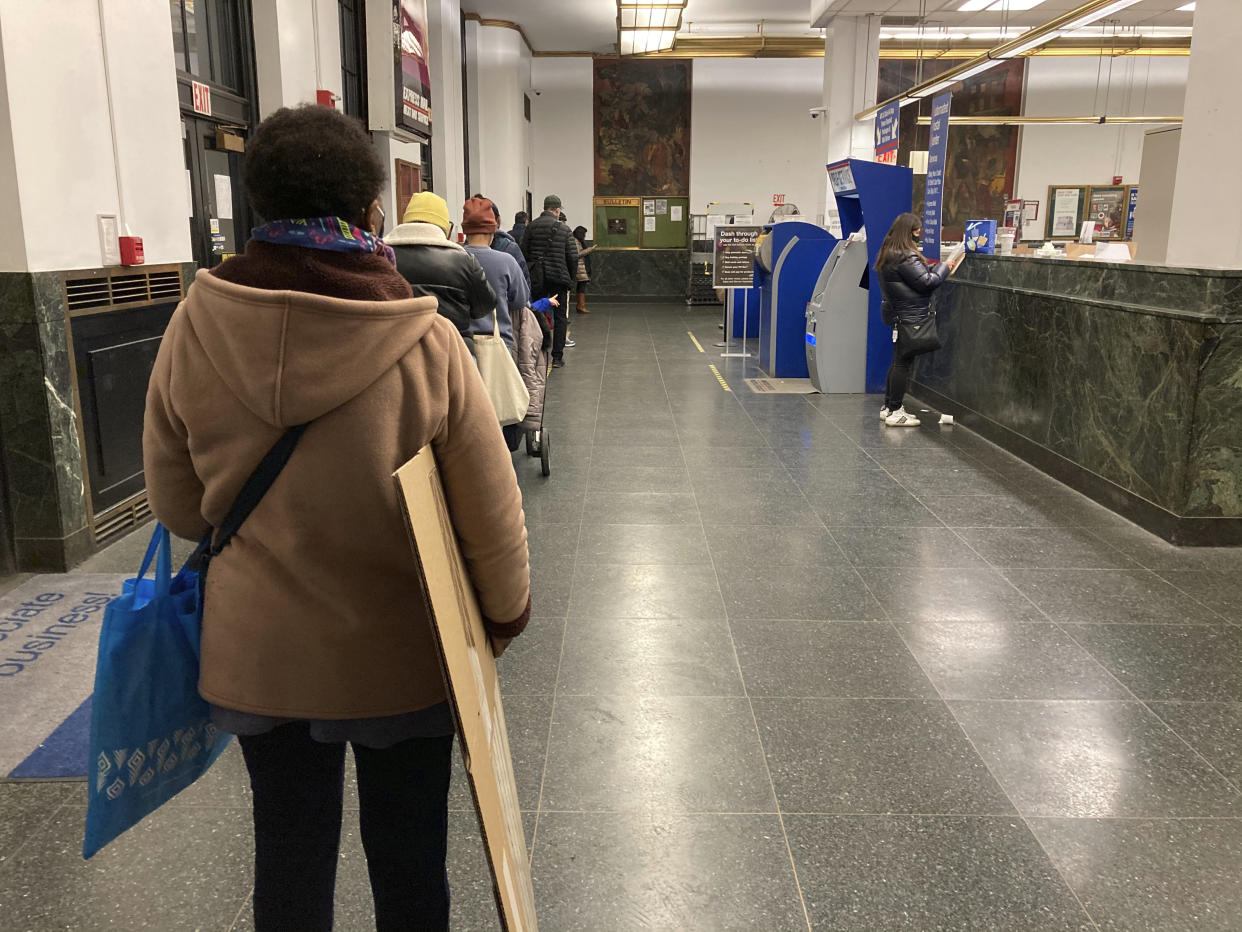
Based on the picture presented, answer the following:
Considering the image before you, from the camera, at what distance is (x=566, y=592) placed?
3625 millimetres

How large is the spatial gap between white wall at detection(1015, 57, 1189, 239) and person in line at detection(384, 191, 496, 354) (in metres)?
15.1

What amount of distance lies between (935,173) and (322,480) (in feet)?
21.6

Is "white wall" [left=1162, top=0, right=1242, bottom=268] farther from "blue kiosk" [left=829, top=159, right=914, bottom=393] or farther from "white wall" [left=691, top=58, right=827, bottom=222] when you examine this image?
"white wall" [left=691, top=58, right=827, bottom=222]

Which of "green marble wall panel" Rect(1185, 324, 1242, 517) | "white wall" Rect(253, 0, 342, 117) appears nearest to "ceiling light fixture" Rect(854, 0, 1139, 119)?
"green marble wall panel" Rect(1185, 324, 1242, 517)

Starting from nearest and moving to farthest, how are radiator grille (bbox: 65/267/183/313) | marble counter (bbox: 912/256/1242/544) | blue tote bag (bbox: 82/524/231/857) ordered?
blue tote bag (bbox: 82/524/231/857) < radiator grille (bbox: 65/267/183/313) < marble counter (bbox: 912/256/1242/544)

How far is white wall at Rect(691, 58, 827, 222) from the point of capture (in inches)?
658

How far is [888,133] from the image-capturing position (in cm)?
934

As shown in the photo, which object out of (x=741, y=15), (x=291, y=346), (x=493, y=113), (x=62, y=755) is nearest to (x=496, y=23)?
(x=493, y=113)

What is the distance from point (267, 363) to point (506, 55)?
14.2 meters

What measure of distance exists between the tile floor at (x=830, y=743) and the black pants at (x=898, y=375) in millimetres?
2071

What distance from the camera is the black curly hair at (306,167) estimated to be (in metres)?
1.19

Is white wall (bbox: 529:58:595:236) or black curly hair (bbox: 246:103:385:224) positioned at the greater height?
white wall (bbox: 529:58:595:236)

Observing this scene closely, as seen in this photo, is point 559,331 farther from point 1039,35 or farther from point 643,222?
point 643,222

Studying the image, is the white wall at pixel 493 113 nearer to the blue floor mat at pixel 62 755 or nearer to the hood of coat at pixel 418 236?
the hood of coat at pixel 418 236
